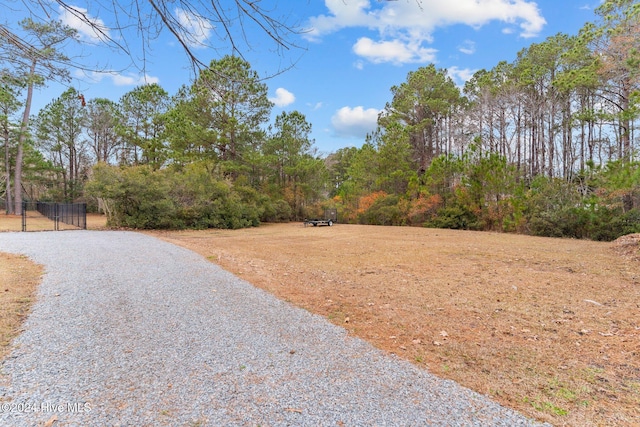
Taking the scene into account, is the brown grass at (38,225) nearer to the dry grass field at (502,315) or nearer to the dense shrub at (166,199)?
the dense shrub at (166,199)

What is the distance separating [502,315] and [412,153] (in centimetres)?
2324

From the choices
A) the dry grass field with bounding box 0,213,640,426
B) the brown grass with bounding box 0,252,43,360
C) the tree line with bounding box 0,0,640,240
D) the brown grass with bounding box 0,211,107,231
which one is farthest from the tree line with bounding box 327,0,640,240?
the brown grass with bounding box 0,211,107,231

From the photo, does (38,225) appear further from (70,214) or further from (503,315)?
(503,315)

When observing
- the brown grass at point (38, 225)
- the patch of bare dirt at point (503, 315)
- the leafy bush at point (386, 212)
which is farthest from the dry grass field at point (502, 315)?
the leafy bush at point (386, 212)

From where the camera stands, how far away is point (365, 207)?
77.8 ft

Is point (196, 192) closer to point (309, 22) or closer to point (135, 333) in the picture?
point (135, 333)

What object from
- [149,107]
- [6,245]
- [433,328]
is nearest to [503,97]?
[433,328]

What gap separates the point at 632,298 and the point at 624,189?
856cm

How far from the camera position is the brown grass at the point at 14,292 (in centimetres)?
310

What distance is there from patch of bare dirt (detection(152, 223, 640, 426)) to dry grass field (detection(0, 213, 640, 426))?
0.01m

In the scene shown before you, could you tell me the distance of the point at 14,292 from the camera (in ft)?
14.3

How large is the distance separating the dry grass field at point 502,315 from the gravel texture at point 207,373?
0.36 m

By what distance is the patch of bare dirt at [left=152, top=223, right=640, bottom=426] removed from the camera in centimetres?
227

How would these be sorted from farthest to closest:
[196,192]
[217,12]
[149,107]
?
[149,107] → [196,192] → [217,12]
